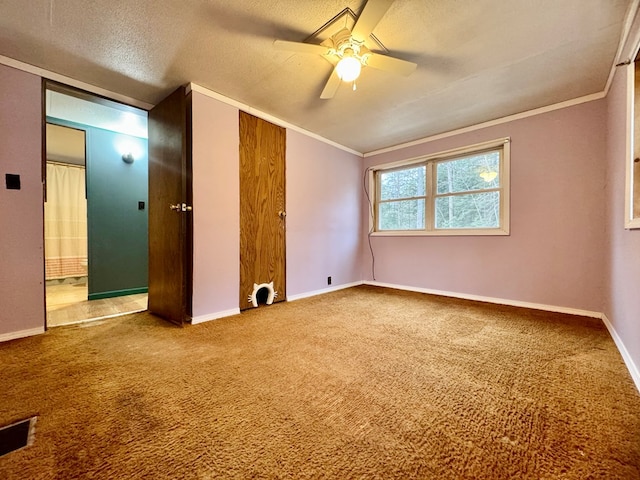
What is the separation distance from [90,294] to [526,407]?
456cm

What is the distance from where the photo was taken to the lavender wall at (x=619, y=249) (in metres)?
1.50

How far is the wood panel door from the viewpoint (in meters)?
2.77

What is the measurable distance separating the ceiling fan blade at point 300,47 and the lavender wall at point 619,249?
218cm

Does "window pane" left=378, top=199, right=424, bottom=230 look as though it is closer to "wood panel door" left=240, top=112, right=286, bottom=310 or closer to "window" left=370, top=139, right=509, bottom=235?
"window" left=370, top=139, right=509, bottom=235

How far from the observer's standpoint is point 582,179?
256cm

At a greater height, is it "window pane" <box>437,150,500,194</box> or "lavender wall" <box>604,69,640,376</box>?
"window pane" <box>437,150,500,194</box>

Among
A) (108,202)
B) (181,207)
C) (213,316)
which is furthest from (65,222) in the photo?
(213,316)

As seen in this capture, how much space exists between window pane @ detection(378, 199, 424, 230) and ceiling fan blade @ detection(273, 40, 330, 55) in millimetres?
2693

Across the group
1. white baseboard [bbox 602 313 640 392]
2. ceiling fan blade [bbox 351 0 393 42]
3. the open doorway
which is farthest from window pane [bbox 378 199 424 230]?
the open doorway

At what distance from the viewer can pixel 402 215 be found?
158 inches

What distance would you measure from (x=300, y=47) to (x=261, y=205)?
1.62 metres

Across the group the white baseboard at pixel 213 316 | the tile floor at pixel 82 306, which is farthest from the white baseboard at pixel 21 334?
the white baseboard at pixel 213 316

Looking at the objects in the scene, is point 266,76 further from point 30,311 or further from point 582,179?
point 582,179

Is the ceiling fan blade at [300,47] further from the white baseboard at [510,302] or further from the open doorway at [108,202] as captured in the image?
the white baseboard at [510,302]
